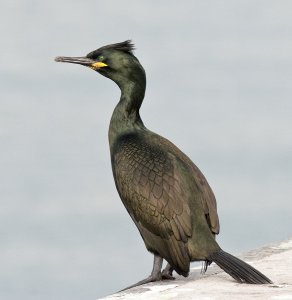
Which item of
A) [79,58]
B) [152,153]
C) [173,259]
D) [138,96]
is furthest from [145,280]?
[79,58]

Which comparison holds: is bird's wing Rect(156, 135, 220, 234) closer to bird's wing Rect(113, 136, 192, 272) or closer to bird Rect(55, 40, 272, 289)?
bird Rect(55, 40, 272, 289)

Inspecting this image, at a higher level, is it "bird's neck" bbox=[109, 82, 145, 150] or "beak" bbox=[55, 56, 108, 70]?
"beak" bbox=[55, 56, 108, 70]

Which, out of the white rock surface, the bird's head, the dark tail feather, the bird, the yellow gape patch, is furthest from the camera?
the yellow gape patch

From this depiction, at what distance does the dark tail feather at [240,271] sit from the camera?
7352 millimetres

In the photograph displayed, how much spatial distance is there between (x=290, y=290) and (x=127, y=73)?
2402 mm

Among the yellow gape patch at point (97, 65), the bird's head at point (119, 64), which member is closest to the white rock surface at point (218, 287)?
the bird's head at point (119, 64)

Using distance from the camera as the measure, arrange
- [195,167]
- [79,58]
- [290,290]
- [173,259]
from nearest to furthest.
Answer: [290,290], [173,259], [195,167], [79,58]

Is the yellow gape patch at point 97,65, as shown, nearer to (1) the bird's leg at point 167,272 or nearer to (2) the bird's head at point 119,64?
(2) the bird's head at point 119,64

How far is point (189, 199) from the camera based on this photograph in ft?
25.5

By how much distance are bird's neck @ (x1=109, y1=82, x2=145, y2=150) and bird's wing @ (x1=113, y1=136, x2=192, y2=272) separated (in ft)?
0.94

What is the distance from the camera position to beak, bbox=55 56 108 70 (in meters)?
8.66

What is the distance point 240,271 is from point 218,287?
0.24 m

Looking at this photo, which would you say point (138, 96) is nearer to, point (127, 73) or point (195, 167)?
point (127, 73)

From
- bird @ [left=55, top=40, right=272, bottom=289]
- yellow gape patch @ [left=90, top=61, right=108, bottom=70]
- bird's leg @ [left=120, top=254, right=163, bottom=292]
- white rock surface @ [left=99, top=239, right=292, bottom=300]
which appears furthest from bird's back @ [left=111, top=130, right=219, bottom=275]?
yellow gape patch @ [left=90, top=61, right=108, bottom=70]
